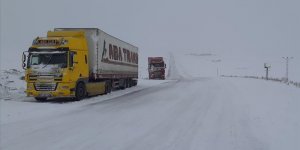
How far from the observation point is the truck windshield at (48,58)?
63.8 ft

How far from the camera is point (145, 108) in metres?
16.2

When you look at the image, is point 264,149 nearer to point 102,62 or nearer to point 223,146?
point 223,146

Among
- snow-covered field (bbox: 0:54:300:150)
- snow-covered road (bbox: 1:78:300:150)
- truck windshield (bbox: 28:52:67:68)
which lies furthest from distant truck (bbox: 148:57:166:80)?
snow-covered road (bbox: 1:78:300:150)

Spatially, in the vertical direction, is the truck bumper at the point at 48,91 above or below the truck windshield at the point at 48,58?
below

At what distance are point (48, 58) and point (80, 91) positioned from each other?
235 cm

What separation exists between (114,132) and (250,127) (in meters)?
3.81

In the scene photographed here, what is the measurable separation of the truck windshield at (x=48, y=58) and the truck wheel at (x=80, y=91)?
1541 millimetres

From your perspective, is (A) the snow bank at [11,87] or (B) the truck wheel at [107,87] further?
(B) the truck wheel at [107,87]

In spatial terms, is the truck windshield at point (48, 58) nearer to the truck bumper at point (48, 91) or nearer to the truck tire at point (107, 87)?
the truck bumper at point (48, 91)

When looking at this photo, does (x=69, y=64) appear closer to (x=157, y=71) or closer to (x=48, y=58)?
(x=48, y=58)

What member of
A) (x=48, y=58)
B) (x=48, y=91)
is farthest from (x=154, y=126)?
(x=48, y=58)

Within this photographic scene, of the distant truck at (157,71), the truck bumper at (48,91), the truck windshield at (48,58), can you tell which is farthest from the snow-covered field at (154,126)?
the distant truck at (157,71)

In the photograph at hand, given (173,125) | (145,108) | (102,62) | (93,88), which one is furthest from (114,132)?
(102,62)

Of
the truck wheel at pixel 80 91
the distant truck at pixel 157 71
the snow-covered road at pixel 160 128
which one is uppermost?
the distant truck at pixel 157 71
